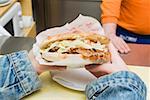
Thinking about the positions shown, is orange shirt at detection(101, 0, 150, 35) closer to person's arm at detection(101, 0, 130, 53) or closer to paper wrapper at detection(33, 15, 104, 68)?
person's arm at detection(101, 0, 130, 53)

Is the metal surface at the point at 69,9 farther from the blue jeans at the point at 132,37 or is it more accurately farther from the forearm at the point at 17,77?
the forearm at the point at 17,77

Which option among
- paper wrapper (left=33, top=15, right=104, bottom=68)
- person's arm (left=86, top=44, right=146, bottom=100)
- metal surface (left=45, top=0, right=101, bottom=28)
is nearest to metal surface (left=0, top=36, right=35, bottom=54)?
paper wrapper (left=33, top=15, right=104, bottom=68)

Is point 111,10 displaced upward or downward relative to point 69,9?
upward

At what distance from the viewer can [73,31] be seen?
2.24ft

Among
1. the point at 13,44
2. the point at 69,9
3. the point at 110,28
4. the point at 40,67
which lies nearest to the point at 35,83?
the point at 40,67

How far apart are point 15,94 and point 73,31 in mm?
196

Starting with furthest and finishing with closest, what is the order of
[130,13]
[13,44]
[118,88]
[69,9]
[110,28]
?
[69,9] < [130,13] < [110,28] < [13,44] < [118,88]

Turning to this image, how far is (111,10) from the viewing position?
1.23 m

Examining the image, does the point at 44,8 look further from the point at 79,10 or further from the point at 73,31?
the point at 73,31

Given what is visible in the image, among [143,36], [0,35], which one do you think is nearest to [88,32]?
[0,35]

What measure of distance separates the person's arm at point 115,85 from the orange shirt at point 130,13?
0.63 meters

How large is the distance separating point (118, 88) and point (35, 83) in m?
0.18

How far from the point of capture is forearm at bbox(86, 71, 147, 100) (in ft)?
1.80

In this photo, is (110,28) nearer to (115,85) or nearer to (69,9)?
(115,85)
